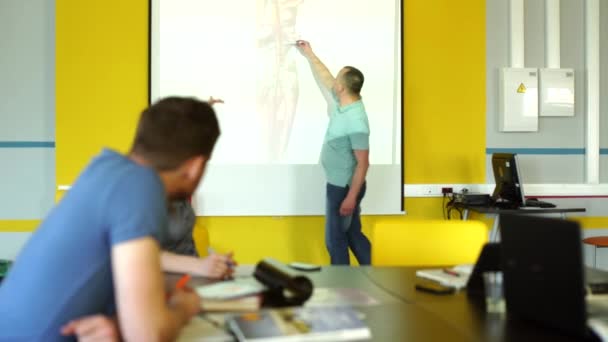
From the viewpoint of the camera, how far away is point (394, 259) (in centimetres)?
267

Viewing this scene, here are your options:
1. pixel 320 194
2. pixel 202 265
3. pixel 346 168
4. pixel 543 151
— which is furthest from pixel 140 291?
pixel 543 151

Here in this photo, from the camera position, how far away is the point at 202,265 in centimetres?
199

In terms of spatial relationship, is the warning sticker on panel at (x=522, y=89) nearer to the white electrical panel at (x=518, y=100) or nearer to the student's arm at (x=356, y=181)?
the white electrical panel at (x=518, y=100)

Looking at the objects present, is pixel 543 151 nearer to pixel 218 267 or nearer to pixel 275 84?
pixel 275 84

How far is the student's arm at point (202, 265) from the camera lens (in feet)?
6.45

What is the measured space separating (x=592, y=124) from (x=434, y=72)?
4.49 ft

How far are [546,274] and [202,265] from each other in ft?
3.60

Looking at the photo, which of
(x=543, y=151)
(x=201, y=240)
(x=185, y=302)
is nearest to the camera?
(x=185, y=302)

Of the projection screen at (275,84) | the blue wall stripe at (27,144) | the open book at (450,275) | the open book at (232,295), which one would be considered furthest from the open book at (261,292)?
the blue wall stripe at (27,144)

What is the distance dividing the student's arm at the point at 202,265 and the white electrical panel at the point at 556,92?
3531mm

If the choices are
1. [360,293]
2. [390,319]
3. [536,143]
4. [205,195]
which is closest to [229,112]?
[205,195]

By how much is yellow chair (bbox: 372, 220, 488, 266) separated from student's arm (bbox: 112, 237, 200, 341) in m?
1.58

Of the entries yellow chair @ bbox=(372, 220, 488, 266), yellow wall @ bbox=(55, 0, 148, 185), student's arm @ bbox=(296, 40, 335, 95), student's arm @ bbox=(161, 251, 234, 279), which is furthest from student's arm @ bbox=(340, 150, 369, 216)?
student's arm @ bbox=(161, 251, 234, 279)

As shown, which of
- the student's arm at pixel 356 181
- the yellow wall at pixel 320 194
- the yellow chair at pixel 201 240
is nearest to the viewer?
the yellow chair at pixel 201 240
